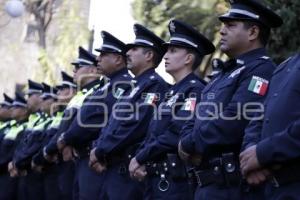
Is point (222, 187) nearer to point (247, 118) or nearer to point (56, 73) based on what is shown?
point (247, 118)

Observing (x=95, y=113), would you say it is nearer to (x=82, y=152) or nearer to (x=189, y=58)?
(x=82, y=152)

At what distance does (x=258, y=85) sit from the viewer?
4992 mm

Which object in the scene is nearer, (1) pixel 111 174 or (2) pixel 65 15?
(1) pixel 111 174

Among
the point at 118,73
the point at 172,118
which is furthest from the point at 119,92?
the point at 172,118

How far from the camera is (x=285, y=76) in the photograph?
4422 mm

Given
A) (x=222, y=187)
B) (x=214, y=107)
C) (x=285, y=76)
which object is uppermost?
(x=285, y=76)

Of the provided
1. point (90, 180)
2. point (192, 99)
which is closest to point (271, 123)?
point (192, 99)

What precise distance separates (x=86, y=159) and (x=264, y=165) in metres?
3.84

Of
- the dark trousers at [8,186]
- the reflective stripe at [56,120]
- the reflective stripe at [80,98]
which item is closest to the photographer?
the reflective stripe at [80,98]

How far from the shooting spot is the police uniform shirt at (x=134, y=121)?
683 centimetres

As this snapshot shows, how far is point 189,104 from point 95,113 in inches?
79.9

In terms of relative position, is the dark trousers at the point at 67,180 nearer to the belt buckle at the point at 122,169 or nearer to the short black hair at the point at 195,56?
the belt buckle at the point at 122,169

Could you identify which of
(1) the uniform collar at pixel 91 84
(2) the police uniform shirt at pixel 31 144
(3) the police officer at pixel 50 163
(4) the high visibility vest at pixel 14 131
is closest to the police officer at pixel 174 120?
(1) the uniform collar at pixel 91 84

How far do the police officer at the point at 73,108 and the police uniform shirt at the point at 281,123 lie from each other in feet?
13.4
